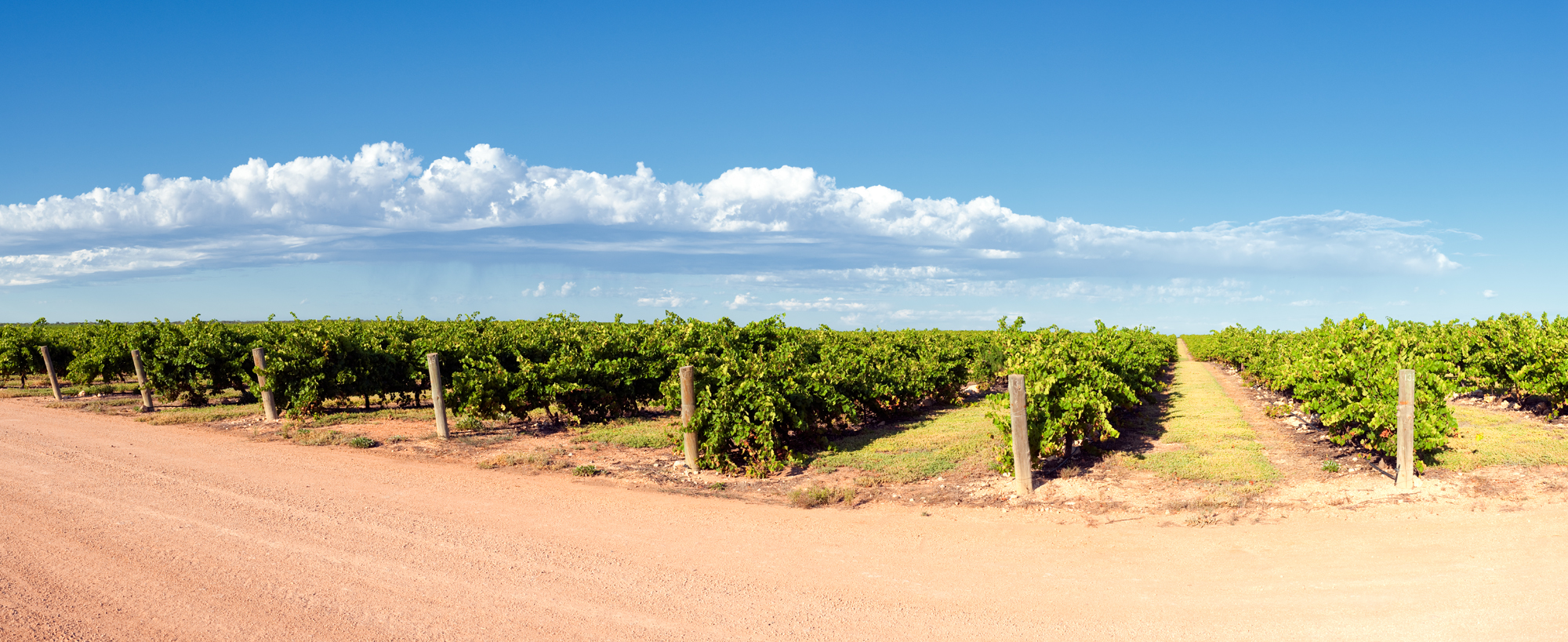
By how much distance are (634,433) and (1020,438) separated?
665cm

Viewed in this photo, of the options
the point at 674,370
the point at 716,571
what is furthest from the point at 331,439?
the point at 716,571

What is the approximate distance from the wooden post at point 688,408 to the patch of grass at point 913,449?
1576 mm

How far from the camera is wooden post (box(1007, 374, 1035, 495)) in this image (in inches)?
328

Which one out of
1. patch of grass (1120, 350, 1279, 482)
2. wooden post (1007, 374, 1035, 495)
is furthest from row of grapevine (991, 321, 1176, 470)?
patch of grass (1120, 350, 1279, 482)

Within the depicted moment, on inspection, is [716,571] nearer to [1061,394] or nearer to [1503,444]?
[1061,394]

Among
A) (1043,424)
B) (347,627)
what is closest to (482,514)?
(347,627)

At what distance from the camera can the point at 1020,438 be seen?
833 cm

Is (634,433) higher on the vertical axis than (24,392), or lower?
lower

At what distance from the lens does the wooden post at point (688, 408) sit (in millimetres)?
9828

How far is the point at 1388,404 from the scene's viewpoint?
876 centimetres

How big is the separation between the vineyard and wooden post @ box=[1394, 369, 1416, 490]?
2.73 m

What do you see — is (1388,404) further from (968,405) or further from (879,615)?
(968,405)

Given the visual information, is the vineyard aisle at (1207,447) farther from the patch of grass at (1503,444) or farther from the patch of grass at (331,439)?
the patch of grass at (331,439)

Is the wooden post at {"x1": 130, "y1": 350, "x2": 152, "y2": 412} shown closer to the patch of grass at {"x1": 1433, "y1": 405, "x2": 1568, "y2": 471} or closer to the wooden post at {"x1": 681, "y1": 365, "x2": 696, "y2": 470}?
the wooden post at {"x1": 681, "y1": 365, "x2": 696, "y2": 470}
